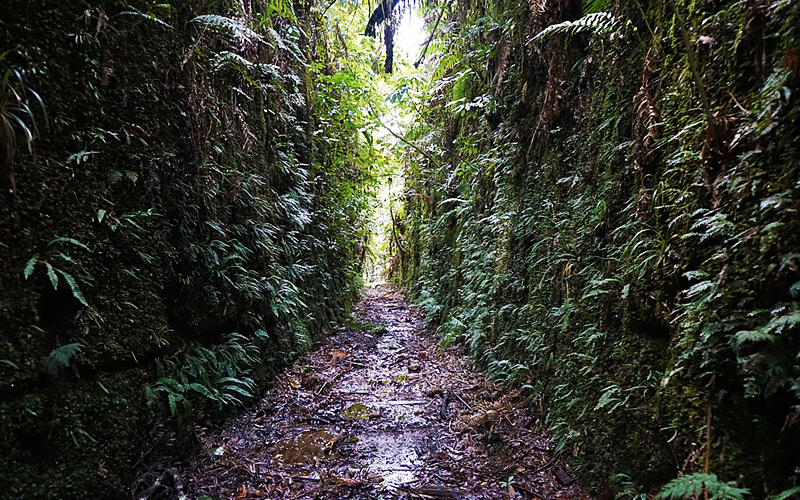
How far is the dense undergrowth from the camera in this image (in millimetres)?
1732

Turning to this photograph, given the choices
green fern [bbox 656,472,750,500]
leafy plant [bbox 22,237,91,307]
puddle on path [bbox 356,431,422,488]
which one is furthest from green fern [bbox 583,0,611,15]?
leafy plant [bbox 22,237,91,307]

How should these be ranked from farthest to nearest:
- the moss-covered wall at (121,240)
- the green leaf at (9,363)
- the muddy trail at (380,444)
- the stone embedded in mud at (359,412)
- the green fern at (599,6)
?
the stone embedded in mud at (359,412)
the green fern at (599,6)
the muddy trail at (380,444)
the moss-covered wall at (121,240)
the green leaf at (9,363)

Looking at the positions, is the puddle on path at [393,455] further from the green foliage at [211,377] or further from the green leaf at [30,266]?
the green leaf at [30,266]

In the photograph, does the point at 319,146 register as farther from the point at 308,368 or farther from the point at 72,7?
the point at 72,7

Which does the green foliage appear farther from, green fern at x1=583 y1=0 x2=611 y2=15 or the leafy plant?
green fern at x1=583 y1=0 x2=611 y2=15

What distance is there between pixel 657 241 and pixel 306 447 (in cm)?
347

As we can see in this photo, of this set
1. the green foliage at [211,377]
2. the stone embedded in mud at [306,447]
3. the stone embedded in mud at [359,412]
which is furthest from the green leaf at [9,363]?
the stone embedded in mud at [359,412]

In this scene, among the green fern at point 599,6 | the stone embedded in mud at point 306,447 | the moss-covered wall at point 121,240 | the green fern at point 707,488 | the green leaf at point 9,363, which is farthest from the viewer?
the stone embedded in mud at point 306,447

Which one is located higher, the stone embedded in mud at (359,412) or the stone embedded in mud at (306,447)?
the stone embedded in mud at (359,412)

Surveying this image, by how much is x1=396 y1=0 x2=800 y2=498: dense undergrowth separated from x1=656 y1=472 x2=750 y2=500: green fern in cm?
1

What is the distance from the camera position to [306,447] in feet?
12.2

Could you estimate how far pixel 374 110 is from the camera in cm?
1002

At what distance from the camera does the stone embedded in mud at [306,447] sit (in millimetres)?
3525

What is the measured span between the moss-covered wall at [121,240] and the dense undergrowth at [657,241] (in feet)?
10.8
